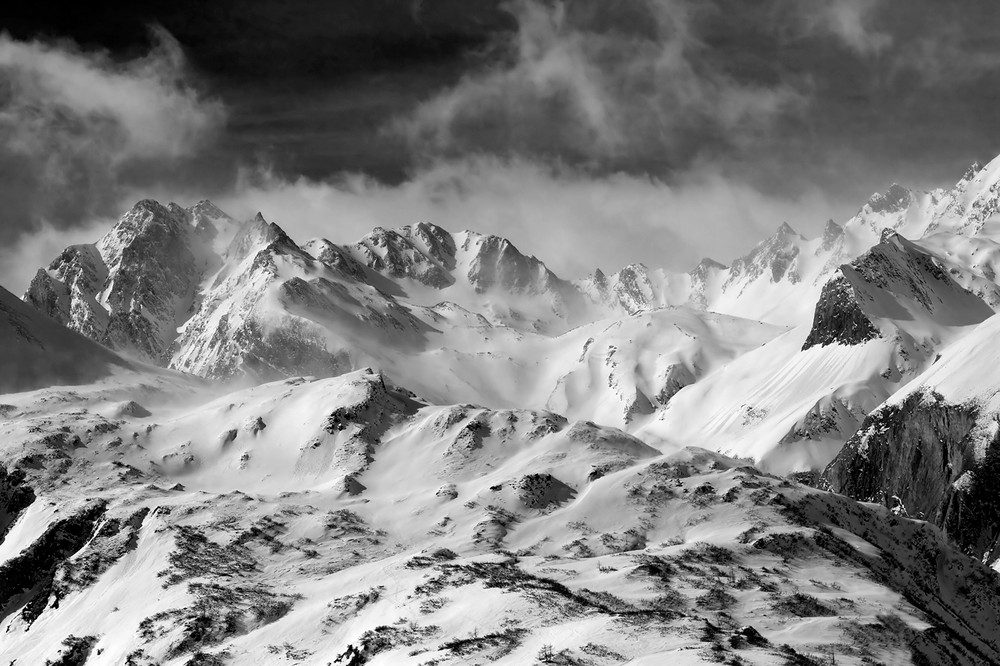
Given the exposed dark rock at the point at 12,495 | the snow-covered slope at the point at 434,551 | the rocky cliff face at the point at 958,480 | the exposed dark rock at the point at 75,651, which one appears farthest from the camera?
the rocky cliff face at the point at 958,480

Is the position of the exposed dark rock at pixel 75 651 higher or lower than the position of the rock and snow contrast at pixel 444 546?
lower

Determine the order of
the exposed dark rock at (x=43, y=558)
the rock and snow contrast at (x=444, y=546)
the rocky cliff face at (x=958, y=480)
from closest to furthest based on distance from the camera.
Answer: the rock and snow contrast at (x=444, y=546)
the exposed dark rock at (x=43, y=558)
the rocky cliff face at (x=958, y=480)

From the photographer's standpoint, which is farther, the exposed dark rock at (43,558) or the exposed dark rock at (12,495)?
the exposed dark rock at (12,495)

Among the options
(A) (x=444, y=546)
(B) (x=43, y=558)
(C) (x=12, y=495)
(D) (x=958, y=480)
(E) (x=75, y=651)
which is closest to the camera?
(E) (x=75, y=651)

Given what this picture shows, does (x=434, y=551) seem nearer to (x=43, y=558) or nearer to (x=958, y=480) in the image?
(x=43, y=558)

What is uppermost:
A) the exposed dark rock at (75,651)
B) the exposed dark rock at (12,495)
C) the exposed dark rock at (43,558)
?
the exposed dark rock at (12,495)

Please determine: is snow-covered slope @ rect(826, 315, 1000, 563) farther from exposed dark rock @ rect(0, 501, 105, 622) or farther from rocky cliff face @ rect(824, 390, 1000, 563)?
exposed dark rock @ rect(0, 501, 105, 622)

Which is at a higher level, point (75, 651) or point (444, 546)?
point (444, 546)

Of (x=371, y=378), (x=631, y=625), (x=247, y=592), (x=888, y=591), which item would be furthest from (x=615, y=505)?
(x=371, y=378)

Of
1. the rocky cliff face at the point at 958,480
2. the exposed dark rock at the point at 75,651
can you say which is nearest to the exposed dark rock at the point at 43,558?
the exposed dark rock at the point at 75,651

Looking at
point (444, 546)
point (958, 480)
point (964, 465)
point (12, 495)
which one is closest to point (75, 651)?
point (444, 546)

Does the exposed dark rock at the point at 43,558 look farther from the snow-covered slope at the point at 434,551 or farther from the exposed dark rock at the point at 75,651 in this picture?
the exposed dark rock at the point at 75,651
